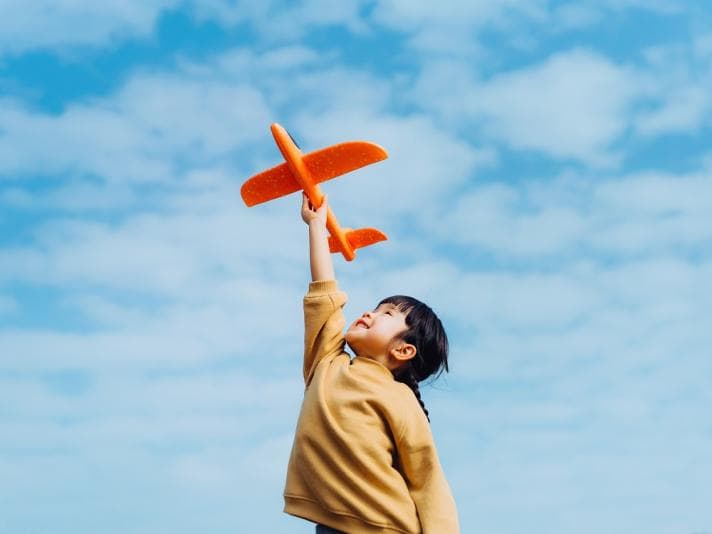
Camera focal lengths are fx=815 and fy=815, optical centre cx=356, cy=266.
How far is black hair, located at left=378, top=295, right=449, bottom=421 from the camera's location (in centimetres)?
326

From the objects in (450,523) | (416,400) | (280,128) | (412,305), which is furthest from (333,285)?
(450,523)

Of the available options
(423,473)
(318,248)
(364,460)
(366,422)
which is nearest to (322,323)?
(318,248)

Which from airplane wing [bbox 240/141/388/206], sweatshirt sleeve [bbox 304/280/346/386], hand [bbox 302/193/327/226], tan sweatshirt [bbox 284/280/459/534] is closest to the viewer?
tan sweatshirt [bbox 284/280/459/534]

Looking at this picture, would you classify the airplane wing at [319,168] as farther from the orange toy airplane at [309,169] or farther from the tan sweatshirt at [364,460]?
the tan sweatshirt at [364,460]

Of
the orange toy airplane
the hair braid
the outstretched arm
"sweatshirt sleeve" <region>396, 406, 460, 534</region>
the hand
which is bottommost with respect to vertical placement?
"sweatshirt sleeve" <region>396, 406, 460, 534</region>

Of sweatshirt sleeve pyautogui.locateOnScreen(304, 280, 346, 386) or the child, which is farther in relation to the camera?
sweatshirt sleeve pyautogui.locateOnScreen(304, 280, 346, 386)

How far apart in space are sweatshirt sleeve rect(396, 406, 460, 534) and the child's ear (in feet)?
0.76

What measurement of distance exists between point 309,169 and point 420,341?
92 cm

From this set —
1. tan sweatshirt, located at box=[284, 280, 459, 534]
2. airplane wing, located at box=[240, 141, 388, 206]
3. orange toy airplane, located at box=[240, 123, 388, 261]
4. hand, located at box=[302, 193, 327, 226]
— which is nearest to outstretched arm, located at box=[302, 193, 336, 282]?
hand, located at box=[302, 193, 327, 226]

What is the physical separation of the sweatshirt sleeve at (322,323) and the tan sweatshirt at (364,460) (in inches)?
2.1

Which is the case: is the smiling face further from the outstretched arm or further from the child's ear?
the outstretched arm

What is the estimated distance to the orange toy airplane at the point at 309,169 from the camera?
3.53 m

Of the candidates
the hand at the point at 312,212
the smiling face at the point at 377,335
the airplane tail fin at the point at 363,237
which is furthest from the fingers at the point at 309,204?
the smiling face at the point at 377,335

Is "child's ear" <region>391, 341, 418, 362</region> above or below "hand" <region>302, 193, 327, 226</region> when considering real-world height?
below
